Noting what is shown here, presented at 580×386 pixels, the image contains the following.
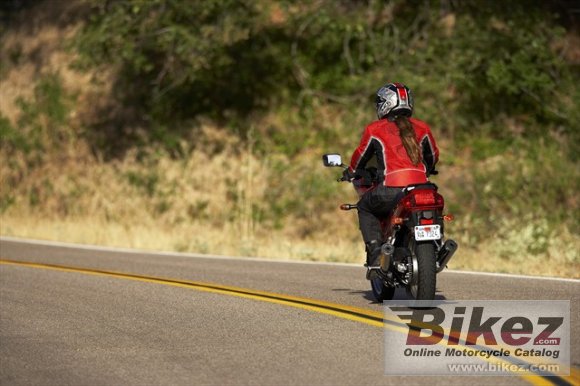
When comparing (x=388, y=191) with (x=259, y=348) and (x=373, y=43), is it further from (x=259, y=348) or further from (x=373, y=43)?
(x=373, y=43)

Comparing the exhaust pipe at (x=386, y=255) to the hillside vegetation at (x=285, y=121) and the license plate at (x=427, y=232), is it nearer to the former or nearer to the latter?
the license plate at (x=427, y=232)

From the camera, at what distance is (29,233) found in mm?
22953

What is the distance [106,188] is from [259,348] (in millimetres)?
18853

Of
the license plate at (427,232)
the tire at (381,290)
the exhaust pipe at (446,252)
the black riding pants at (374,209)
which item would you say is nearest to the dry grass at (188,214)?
the tire at (381,290)

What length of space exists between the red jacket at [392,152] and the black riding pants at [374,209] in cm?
10

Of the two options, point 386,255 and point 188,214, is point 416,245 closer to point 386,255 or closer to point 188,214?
point 386,255

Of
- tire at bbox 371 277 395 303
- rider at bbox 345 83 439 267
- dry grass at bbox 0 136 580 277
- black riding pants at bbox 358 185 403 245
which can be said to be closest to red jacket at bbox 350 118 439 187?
rider at bbox 345 83 439 267

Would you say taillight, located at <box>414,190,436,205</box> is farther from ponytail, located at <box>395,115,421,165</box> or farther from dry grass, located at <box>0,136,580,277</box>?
dry grass, located at <box>0,136,580,277</box>

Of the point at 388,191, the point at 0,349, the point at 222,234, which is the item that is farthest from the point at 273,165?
the point at 0,349

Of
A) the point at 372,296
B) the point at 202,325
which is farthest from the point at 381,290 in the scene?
the point at 202,325

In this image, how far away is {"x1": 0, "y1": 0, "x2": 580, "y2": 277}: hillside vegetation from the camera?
23750 mm

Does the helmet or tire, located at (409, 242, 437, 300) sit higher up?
the helmet

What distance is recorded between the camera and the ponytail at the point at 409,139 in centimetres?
1116

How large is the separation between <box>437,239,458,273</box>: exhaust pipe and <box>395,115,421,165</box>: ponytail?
875 millimetres
